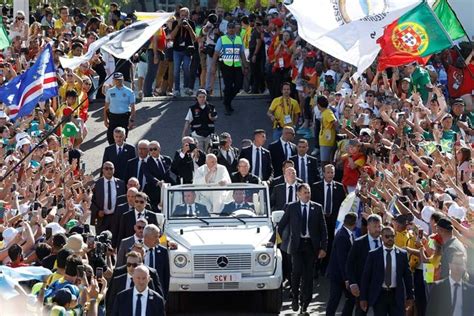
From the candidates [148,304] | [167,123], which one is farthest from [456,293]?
[167,123]

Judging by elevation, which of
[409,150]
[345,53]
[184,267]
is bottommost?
[184,267]

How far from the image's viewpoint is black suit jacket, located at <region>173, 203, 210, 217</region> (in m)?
19.5

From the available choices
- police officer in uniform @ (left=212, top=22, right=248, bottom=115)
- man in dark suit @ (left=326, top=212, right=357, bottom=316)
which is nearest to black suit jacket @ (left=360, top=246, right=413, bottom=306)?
man in dark suit @ (left=326, top=212, right=357, bottom=316)

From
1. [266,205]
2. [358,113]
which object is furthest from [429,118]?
[266,205]

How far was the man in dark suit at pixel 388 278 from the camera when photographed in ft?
53.0

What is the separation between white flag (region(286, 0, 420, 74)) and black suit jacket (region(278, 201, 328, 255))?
205cm

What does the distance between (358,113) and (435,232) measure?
841 cm

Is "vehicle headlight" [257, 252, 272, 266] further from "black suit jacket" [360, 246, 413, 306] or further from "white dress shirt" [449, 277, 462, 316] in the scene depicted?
"white dress shirt" [449, 277, 462, 316]

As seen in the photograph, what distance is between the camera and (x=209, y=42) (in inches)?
1262

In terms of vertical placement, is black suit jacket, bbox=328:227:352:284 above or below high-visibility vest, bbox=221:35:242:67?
below

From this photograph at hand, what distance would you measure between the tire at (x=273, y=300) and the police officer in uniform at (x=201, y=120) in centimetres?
680

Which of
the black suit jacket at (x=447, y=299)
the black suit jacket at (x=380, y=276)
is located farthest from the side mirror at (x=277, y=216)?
the black suit jacket at (x=447, y=299)

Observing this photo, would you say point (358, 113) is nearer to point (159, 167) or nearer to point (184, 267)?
point (159, 167)

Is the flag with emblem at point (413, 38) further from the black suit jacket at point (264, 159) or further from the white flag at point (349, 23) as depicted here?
the black suit jacket at point (264, 159)
